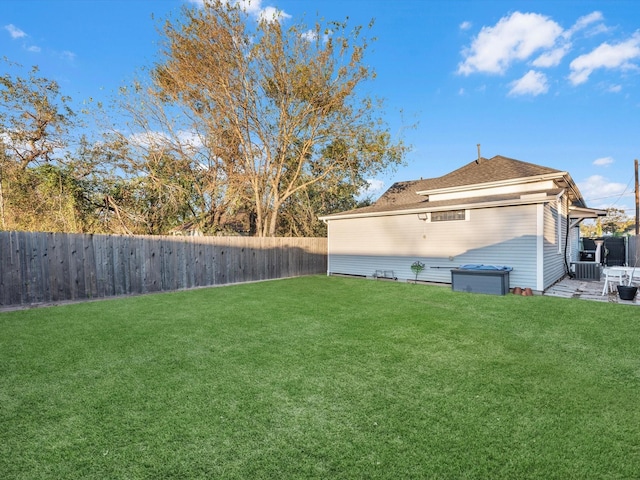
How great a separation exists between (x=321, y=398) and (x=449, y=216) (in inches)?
329

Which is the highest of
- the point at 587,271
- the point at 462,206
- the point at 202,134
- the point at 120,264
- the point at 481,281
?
the point at 202,134

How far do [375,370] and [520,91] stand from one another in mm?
13309

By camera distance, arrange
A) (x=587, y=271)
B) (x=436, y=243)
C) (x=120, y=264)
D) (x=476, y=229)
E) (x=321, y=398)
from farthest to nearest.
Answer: (x=587, y=271)
(x=436, y=243)
(x=476, y=229)
(x=120, y=264)
(x=321, y=398)

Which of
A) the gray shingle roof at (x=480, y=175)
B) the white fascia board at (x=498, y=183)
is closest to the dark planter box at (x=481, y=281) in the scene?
the gray shingle roof at (x=480, y=175)

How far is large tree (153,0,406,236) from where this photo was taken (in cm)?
1124

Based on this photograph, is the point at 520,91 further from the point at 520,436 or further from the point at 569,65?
the point at 520,436

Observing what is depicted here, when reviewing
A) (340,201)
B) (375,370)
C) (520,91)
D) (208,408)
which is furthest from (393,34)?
(208,408)

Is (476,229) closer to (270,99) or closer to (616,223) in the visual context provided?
(270,99)

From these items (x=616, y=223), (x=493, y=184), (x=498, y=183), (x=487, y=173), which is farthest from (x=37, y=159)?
(x=616, y=223)

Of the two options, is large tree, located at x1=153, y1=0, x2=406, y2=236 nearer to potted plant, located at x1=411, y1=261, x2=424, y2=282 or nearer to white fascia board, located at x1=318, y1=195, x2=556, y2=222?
white fascia board, located at x1=318, y1=195, x2=556, y2=222

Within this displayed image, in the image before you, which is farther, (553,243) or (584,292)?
(553,243)

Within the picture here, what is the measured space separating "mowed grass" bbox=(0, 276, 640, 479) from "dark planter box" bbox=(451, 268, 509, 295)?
237 cm

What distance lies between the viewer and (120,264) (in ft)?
26.2

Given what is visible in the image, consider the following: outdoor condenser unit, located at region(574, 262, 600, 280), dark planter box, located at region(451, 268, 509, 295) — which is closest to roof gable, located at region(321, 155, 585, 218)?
dark planter box, located at region(451, 268, 509, 295)
